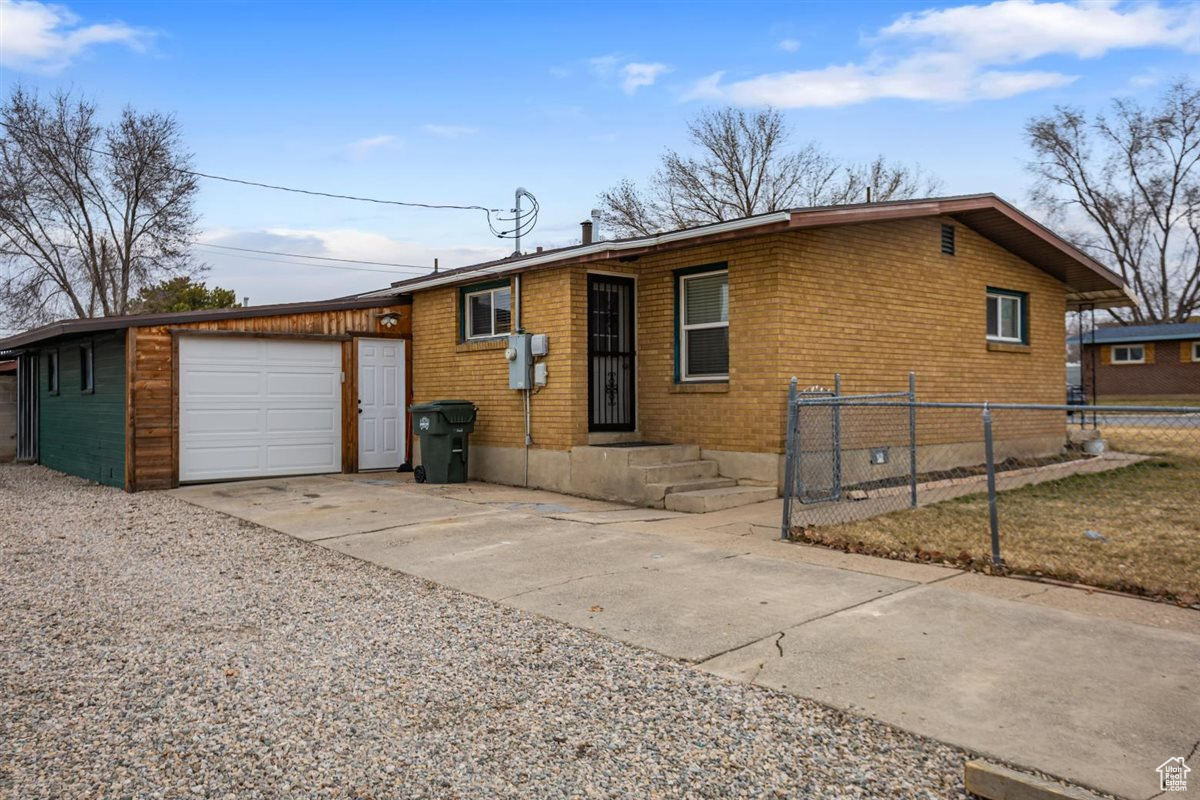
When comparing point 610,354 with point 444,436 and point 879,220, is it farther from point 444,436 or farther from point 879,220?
point 879,220

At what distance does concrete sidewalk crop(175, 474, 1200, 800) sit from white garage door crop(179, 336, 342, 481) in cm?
425

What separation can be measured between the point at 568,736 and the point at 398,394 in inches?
448

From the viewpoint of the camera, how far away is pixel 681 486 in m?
9.90

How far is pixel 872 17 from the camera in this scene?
1199 centimetres

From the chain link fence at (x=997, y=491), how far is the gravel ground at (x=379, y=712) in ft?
8.95

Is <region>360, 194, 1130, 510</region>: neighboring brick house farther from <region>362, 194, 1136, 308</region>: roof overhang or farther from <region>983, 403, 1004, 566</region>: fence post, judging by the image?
<region>983, 403, 1004, 566</region>: fence post

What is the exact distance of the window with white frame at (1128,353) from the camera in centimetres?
3719

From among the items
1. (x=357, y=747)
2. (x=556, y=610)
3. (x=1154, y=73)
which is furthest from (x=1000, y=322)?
(x=1154, y=73)

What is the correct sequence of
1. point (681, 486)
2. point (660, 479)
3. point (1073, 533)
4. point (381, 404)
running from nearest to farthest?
point (1073, 533)
point (681, 486)
point (660, 479)
point (381, 404)

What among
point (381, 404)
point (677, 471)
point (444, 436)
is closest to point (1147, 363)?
point (677, 471)

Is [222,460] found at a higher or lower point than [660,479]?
higher

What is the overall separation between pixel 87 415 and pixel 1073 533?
47.2ft

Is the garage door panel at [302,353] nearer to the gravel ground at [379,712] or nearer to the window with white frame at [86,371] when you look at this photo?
the window with white frame at [86,371]

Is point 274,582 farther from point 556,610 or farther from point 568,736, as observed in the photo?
point 568,736
